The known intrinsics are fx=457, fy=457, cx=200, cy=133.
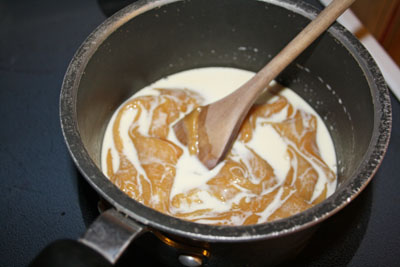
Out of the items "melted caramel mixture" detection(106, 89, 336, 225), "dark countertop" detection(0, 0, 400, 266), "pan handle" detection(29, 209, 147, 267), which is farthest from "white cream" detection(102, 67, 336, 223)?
"pan handle" detection(29, 209, 147, 267)

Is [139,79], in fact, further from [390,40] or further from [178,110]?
[390,40]

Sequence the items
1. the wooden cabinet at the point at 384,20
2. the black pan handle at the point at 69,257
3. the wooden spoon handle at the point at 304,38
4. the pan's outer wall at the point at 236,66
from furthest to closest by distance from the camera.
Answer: the wooden cabinet at the point at 384,20 → the wooden spoon handle at the point at 304,38 → the pan's outer wall at the point at 236,66 → the black pan handle at the point at 69,257

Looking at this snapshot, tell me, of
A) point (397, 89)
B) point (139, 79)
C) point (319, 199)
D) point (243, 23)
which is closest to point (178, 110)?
point (139, 79)

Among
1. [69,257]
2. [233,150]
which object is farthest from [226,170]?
[69,257]

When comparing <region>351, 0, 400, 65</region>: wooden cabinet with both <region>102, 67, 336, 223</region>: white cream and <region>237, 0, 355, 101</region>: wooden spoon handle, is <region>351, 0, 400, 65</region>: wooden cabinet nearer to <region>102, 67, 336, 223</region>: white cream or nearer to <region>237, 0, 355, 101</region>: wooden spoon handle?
<region>102, 67, 336, 223</region>: white cream

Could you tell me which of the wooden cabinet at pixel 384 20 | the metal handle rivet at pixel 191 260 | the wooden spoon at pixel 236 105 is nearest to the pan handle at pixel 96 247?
the metal handle rivet at pixel 191 260

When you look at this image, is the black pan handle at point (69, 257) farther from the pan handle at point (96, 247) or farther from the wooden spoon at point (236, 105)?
the wooden spoon at point (236, 105)
